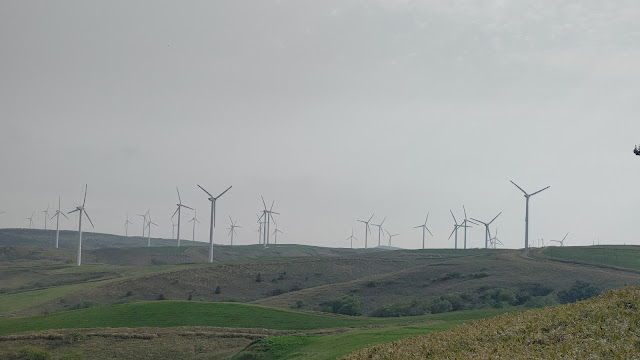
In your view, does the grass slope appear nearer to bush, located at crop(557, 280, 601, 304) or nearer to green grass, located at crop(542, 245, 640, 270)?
bush, located at crop(557, 280, 601, 304)

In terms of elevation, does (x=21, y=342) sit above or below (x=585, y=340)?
below

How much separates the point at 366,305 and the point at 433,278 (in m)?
24.6

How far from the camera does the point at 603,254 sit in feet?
495

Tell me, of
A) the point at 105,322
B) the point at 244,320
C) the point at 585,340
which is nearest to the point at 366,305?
the point at 244,320

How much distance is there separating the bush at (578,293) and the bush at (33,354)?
233ft

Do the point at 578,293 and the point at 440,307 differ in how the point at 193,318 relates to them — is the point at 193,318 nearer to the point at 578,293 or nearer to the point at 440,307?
the point at 440,307

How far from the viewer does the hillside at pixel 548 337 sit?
81.0 feet

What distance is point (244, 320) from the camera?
7500 cm

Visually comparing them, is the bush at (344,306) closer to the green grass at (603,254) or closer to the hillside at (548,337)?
the green grass at (603,254)

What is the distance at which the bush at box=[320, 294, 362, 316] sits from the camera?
9544cm

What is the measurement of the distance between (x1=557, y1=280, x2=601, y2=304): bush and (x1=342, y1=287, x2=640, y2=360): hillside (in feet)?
227

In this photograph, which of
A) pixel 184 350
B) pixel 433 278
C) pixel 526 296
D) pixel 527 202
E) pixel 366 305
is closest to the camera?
pixel 184 350

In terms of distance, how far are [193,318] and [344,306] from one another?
27.2m

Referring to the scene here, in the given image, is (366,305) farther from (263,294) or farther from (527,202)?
(527,202)
